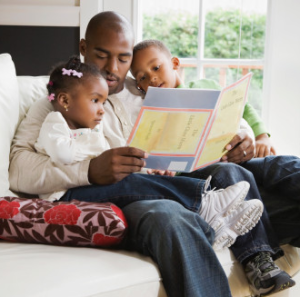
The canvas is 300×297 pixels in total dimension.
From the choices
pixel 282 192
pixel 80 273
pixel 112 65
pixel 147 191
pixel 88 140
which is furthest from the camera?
pixel 112 65

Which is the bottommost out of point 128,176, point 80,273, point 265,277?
point 265,277

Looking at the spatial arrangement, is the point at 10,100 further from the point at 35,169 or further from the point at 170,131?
the point at 170,131

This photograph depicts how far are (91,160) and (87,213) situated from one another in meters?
0.27

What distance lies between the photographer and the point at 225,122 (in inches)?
65.4

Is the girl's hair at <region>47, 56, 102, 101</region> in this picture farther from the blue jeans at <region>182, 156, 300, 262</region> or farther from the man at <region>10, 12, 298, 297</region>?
the blue jeans at <region>182, 156, 300, 262</region>

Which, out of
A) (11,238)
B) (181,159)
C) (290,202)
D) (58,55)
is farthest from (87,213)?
(58,55)

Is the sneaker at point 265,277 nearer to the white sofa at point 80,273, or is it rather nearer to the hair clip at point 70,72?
the white sofa at point 80,273

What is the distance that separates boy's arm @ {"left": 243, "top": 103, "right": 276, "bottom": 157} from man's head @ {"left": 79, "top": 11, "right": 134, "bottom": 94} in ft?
1.75

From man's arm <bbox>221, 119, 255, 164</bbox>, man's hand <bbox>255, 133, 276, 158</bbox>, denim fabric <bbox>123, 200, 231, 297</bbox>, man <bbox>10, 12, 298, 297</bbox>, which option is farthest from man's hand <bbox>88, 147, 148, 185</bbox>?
man's hand <bbox>255, 133, 276, 158</bbox>

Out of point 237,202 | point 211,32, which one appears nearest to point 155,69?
point 237,202

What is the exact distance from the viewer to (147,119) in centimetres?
150

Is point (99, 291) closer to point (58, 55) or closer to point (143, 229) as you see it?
point (143, 229)

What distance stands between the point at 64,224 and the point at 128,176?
1.01 feet

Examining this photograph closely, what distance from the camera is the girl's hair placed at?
5.93 ft
